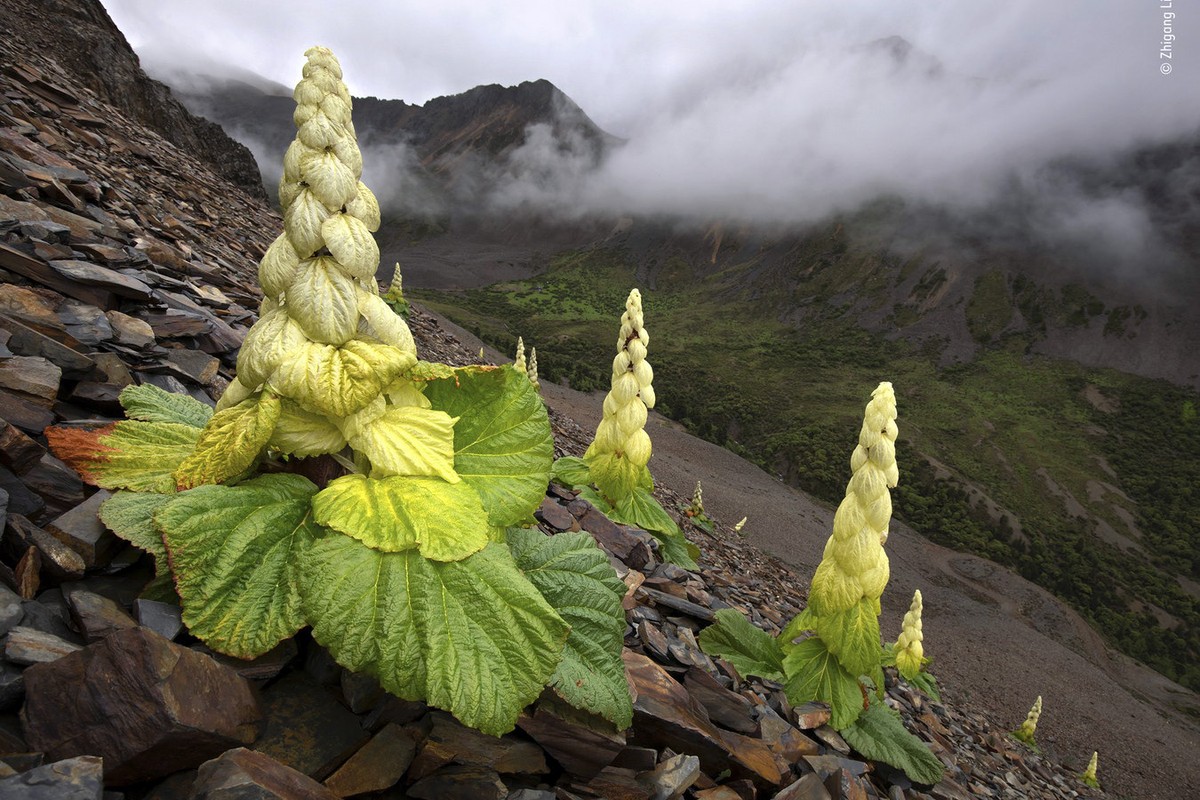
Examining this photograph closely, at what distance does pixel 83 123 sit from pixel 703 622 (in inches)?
554

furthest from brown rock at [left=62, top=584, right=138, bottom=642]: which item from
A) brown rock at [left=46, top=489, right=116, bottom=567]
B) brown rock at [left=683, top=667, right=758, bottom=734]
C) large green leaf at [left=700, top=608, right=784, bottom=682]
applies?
large green leaf at [left=700, top=608, right=784, bottom=682]

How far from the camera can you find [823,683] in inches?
171

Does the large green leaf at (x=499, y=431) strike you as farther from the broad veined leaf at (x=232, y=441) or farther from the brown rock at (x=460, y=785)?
the brown rock at (x=460, y=785)

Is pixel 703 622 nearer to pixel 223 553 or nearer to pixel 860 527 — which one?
pixel 860 527

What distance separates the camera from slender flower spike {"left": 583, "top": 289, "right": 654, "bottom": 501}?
23.0 ft

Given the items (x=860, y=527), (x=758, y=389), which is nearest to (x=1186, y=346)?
(x=758, y=389)

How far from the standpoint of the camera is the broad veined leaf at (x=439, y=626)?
1.65 metres

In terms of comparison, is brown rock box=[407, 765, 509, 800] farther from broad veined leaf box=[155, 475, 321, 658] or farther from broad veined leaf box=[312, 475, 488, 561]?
broad veined leaf box=[312, 475, 488, 561]

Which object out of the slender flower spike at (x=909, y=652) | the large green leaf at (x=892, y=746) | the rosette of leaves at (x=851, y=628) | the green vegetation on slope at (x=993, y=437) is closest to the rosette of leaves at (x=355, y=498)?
the rosette of leaves at (x=851, y=628)

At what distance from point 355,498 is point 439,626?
536 mm

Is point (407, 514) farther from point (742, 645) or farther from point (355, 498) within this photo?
point (742, 645)

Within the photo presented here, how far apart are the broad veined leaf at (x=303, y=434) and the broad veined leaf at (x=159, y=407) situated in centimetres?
93

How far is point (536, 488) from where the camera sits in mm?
2279

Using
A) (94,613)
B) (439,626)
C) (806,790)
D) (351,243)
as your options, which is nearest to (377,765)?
(439,626)
